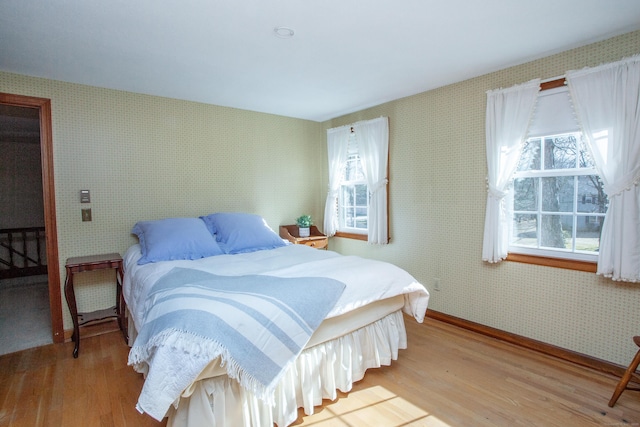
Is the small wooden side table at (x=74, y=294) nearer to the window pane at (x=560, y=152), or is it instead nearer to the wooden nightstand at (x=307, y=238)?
the wooden nightstand at (x=307, y=238)

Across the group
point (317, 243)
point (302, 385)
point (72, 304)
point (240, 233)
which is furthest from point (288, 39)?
point (72, 304)

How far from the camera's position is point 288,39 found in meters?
2.13

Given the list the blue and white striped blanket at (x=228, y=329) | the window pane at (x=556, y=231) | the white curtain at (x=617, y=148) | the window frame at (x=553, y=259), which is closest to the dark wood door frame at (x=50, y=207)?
the blue and white striped blanket at (x=228, y=329)

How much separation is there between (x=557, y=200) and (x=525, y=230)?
34cm

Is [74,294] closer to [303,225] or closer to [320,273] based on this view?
[320,273]

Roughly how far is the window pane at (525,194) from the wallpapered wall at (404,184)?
11.1 inches

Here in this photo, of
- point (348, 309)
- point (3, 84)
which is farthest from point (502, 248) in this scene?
point (3, 84)

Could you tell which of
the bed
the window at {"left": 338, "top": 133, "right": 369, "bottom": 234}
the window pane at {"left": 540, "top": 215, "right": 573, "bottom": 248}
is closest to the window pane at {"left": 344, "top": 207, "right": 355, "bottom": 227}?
the window at {"left": 338, "top": 133, "right": 369, "bottom": 234}

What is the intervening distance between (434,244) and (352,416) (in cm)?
193

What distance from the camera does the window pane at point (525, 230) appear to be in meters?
2.63

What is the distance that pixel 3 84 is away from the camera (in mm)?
A: 2596

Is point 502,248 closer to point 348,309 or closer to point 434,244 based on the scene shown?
point 434,244

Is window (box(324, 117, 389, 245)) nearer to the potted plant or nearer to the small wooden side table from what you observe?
the potted plant

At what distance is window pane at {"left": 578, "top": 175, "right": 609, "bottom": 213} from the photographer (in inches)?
90.2
